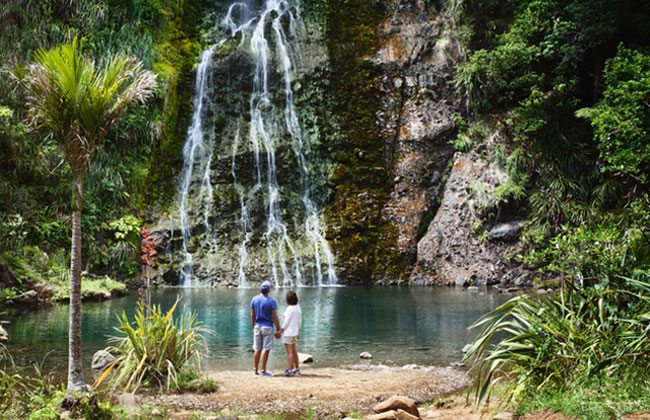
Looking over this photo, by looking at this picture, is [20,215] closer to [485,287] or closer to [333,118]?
[333,118]

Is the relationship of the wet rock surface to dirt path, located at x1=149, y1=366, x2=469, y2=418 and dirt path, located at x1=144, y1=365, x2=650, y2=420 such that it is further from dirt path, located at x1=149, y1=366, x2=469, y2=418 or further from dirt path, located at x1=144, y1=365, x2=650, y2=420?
dirt path, located at x1=144, y1=365, x2=650, y2=420

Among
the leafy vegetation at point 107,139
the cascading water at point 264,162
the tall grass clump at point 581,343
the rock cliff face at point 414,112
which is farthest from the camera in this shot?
the rock cliff face at point 414,112

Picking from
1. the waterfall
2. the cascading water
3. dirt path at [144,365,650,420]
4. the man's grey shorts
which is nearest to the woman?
the man's grey shorts

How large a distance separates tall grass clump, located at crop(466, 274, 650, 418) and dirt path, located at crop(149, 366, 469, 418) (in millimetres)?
1771

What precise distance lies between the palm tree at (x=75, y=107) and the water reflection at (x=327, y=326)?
11.2 feet

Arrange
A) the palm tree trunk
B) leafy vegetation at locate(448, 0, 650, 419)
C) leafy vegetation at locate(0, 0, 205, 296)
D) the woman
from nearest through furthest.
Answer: leafy vegetation at locate(448, 0, 650, 419) → the palm tree trunk → the woman → leafy vegetation at locate(0, 0, 205, 296)

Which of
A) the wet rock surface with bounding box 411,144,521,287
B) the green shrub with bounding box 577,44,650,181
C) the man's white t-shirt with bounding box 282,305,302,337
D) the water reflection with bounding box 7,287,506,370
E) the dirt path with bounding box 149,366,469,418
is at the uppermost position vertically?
the green shrub with bounding box 577,44,650,181

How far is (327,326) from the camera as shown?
1325cm

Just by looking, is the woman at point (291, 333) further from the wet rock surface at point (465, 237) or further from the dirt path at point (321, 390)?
the wet rock surface at point (465, 237)

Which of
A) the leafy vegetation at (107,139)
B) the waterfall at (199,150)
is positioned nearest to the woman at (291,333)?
the leafy vegetation at (107,139)

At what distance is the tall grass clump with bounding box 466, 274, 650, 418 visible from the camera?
15.4 feet

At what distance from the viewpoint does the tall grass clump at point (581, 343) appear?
470 centimetres

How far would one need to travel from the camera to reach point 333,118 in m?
27.6

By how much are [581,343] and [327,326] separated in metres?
8.61
